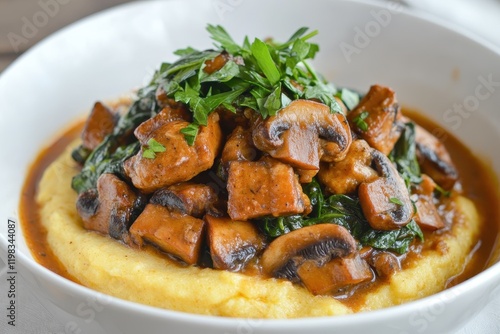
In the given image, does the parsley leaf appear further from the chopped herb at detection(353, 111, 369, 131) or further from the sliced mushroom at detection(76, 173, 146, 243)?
the sliced mushroom at detection(76, 173, 146, 243)

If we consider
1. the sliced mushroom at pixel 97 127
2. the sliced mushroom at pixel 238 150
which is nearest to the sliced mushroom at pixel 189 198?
the sliced mushroom at pixel 238 150

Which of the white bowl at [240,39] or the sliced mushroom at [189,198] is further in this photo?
the white bowl at [240,39]

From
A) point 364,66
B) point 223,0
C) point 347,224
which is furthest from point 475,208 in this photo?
point 223,0

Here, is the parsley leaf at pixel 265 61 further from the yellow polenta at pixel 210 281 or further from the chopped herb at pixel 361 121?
the yellow polenta at pixel 210 281

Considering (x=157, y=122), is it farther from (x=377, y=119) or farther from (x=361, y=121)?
(x=377, y=119)

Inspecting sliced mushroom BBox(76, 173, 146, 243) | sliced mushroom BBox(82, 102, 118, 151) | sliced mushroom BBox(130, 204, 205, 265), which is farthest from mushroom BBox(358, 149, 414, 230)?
sliced mushroom BBox(82, 102, 118, 151)

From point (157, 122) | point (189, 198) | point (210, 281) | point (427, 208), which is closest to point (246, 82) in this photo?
point (157, 122)
